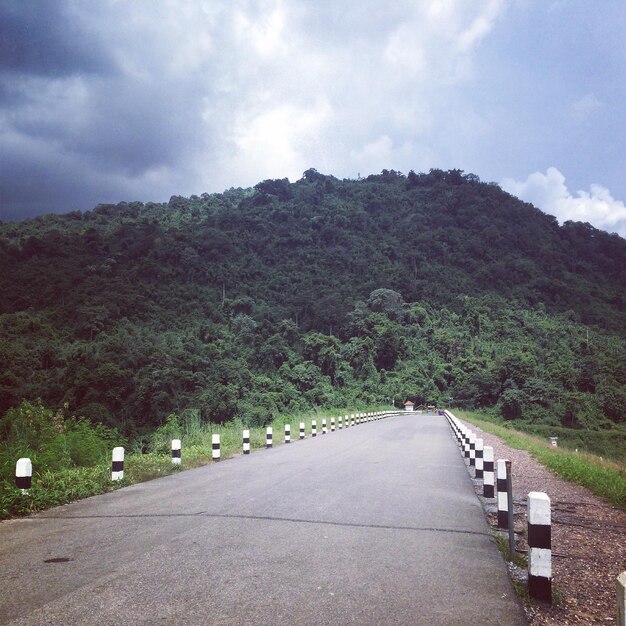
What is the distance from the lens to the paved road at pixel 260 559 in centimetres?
369

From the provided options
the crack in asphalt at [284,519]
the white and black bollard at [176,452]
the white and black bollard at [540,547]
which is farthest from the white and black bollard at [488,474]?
the white and black bollard at [176,452]

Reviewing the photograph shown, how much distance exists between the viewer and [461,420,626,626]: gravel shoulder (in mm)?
3980

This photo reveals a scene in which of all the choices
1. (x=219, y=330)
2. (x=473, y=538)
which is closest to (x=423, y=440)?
(x=473, y=538)

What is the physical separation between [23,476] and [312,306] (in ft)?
267

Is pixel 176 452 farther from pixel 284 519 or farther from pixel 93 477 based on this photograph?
pixel 284 519

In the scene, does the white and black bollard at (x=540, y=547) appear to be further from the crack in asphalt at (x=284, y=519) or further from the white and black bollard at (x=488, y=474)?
the white and black bollard at (x=488, y=474)

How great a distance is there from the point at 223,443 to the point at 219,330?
57406mm

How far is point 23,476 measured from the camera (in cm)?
745

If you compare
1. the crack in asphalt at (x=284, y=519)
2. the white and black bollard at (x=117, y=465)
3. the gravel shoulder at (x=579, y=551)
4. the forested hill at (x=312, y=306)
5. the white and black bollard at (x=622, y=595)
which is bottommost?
the gravel shoulder at (x=579, y=551)

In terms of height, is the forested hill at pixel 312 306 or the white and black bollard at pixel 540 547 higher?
the forested hill at pixel 312 306

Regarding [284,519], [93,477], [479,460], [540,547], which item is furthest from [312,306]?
[540,547]

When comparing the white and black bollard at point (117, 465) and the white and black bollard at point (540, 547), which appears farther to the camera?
the white and black bollard at point (117, 465)

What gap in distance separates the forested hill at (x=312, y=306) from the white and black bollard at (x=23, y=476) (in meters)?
28.3

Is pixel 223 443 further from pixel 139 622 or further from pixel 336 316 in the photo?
pixel 336 316
